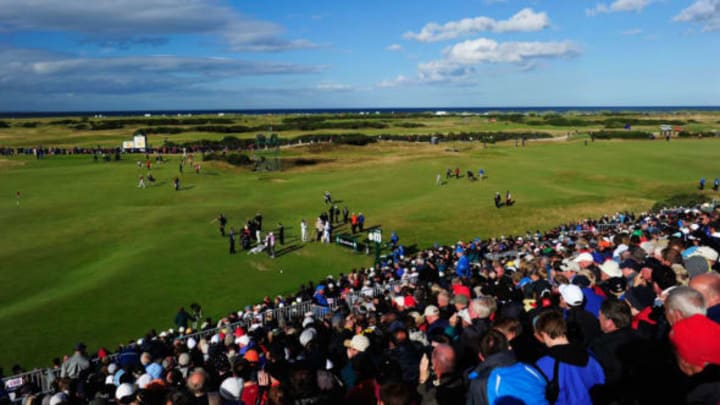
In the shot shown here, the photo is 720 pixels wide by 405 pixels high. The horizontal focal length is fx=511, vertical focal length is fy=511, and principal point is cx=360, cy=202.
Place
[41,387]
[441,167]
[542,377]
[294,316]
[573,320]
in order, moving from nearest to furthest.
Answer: [542,377], [573,320], [41,387], [294,316], [441,167]

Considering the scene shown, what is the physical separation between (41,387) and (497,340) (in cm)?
1302

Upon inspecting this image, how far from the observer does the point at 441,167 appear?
56.2 meters

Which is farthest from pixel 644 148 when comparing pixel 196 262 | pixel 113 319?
pixel 113 319

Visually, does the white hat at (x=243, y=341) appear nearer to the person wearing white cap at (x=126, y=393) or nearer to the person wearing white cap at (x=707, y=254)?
the person wearing white cap at (x=126, y=393)

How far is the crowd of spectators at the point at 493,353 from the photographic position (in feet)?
15.6

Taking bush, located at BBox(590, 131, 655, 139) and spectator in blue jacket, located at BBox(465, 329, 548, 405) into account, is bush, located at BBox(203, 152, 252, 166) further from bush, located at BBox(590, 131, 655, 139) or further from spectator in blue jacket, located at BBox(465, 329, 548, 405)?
bush, located at BBox(590, 131, 655, 139)

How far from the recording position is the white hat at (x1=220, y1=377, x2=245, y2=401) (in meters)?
6.75

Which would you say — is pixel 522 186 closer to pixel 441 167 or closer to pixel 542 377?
pixel 441 167

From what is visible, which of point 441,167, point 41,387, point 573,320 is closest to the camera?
point 573,320

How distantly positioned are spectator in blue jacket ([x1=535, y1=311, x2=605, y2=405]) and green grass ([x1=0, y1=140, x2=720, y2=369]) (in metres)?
16.6

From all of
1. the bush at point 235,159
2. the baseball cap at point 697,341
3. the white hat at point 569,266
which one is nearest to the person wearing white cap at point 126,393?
the baseball cap at point 697,341

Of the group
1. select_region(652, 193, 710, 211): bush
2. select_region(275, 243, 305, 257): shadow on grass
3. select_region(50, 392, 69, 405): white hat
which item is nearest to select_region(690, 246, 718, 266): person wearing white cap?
select_region(50, 392, 69, 405): white hat

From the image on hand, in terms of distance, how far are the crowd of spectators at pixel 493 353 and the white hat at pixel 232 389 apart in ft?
0.05

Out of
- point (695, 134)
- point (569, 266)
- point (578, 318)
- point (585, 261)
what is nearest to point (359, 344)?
point (578, 318)
